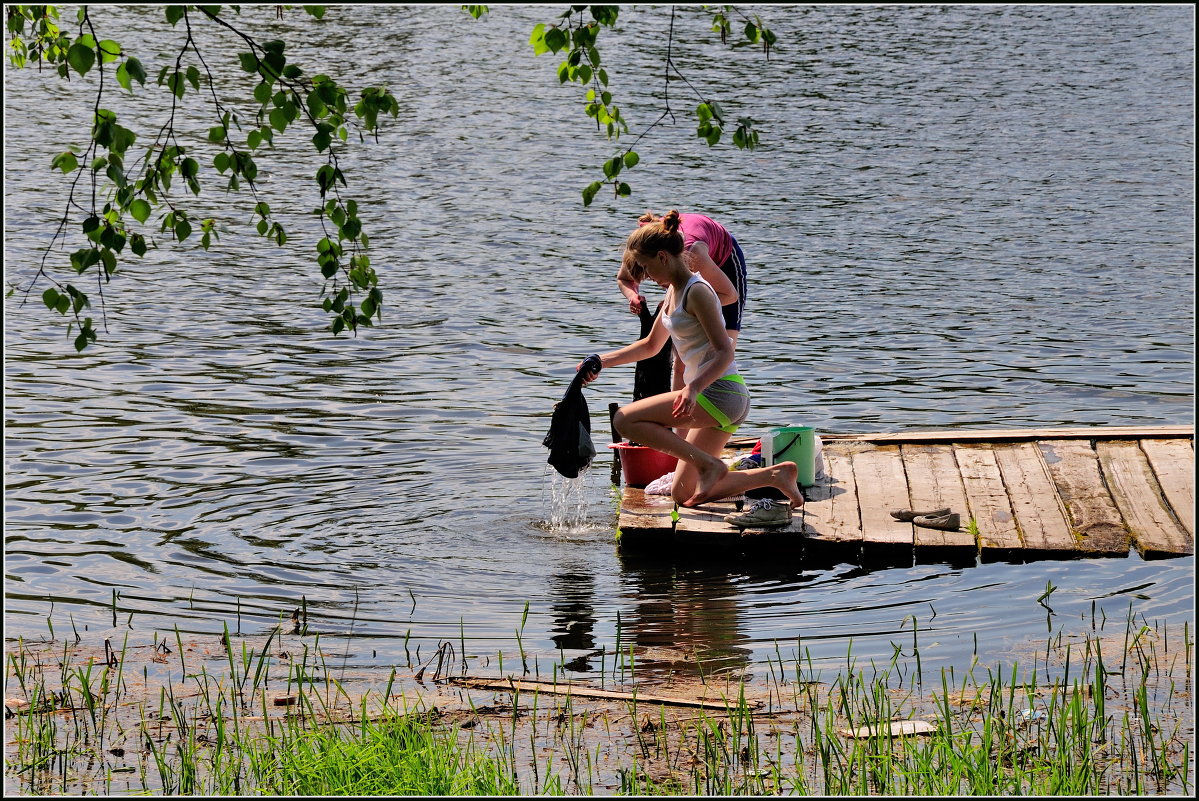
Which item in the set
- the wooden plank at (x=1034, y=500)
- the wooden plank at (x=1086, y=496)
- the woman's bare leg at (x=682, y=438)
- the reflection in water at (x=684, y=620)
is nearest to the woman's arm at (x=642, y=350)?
the woman's bare leg at (x=682, y=438)

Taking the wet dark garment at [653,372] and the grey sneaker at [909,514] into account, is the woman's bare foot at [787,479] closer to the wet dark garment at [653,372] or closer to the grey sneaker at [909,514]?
the grey sneaker at [909,514]

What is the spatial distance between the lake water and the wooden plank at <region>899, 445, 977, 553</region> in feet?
0.60

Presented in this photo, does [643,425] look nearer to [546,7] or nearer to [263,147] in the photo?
[263,147]

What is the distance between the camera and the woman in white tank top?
296 inches

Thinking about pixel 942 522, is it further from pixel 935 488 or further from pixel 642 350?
pixel 642 350

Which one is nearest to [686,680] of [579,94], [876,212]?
[876,212]

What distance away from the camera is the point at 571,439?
→ 8.17 meters

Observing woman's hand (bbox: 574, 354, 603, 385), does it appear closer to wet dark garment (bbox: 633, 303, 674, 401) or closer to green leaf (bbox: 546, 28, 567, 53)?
wet dark garment (bbox: 633, 303, 674, 401)

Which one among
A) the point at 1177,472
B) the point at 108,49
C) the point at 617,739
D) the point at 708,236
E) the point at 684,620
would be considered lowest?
the point at 617,739

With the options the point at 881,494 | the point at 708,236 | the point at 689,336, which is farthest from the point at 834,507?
the point at 708,236

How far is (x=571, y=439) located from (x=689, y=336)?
1059 mm

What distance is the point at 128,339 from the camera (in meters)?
13.5

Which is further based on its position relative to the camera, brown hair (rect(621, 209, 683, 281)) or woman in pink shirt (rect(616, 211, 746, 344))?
woman in pink shirt (rect(616, 211, 746, 344))

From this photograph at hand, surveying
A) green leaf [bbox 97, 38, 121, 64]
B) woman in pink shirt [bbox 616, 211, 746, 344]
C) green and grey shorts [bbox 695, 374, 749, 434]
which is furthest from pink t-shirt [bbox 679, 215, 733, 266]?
green leaf [bbox 97, 38, 121, 64]
